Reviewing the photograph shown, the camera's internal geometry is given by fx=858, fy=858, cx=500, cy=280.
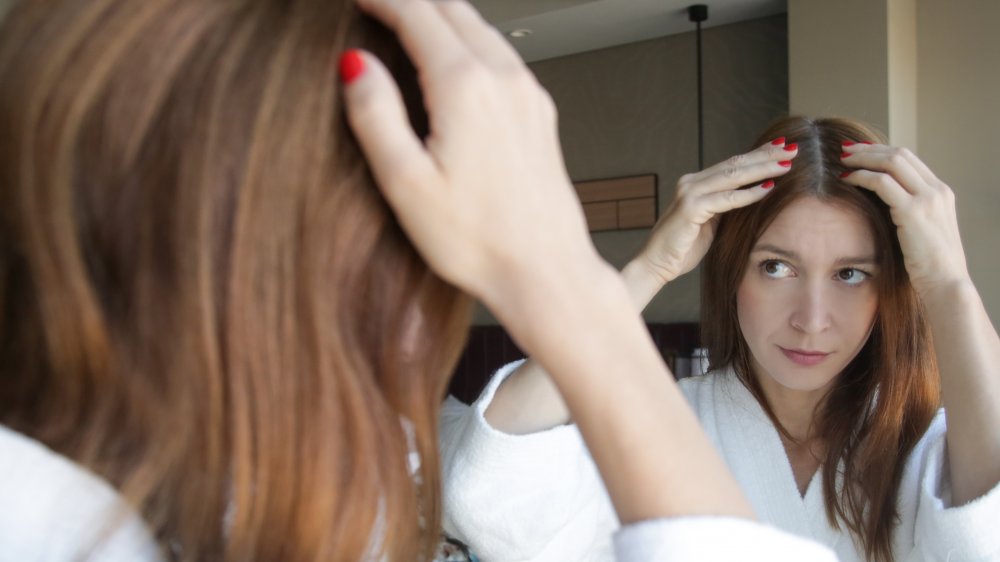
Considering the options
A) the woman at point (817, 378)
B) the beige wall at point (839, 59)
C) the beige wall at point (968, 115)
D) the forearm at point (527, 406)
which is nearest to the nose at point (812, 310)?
the woman at point (817, 378)

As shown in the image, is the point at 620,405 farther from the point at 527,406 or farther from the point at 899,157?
the point at 899,157

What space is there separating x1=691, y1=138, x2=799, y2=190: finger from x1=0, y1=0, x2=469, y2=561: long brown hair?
78cm

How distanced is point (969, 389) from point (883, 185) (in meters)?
0.25

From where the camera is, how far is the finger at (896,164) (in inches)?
38.8

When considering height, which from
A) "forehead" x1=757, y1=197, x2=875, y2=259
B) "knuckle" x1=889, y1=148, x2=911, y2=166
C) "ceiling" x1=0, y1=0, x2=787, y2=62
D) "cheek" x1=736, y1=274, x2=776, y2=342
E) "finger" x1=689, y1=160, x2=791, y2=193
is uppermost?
"ceiling" x1=0, y1=0, x2=787, y2=62

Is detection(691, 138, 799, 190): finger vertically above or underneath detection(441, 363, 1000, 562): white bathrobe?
above

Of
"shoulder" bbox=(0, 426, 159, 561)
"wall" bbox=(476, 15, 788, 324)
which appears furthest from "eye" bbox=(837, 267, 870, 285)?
"wall" bbox=(476, 15, 788, 324)

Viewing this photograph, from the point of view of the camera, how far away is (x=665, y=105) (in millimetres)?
3723

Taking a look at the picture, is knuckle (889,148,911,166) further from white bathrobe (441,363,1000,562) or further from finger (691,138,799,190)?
white bathrobe (441,363,1000,562)

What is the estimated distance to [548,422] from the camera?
0.95 metres

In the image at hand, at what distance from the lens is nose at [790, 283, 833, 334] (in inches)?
42.0

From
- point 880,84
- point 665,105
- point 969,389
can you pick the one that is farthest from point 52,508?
point 665,105

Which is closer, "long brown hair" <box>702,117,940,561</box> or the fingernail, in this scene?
the fingernail

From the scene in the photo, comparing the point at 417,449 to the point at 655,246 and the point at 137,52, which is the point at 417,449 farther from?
the point at 655,246
